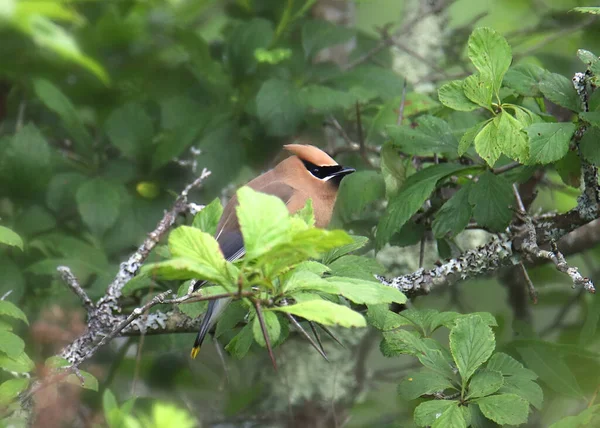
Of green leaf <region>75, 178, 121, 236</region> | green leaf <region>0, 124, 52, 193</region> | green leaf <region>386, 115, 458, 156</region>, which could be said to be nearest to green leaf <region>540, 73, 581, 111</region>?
green leaf <region>386, 115, 458, 156</region>

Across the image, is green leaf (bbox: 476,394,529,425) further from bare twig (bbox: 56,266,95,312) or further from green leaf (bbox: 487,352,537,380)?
bare twig (bbox: 56,266,95,312)

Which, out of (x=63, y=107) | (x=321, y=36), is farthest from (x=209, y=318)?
(x=321, y=36)

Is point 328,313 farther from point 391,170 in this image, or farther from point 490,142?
point 391,170

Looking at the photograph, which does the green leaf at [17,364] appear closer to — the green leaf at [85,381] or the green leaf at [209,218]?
the green leaf at [85,381]

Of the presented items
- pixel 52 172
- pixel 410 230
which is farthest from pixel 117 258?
pixel 410 230

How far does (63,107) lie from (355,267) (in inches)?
68.0

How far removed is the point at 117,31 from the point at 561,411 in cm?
256

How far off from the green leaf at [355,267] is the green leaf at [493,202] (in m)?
0.36

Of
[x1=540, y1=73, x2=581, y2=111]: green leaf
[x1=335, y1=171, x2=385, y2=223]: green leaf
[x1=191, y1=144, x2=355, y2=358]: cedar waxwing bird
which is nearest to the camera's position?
[x1=540, y1=73, x2=581, y2=111]: green leaf

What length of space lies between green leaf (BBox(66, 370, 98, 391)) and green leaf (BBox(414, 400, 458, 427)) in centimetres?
87

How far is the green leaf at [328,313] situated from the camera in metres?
1.65

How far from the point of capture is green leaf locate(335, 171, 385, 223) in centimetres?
281

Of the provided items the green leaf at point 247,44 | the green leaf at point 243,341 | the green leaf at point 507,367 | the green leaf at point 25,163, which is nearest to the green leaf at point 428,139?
the green leaf at point 507,367

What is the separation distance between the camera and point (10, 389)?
2127mm
